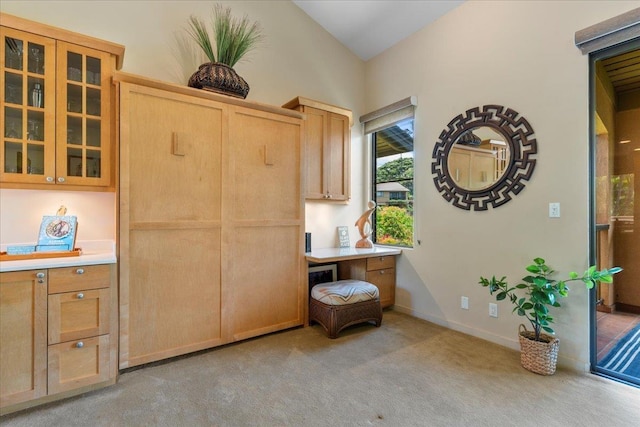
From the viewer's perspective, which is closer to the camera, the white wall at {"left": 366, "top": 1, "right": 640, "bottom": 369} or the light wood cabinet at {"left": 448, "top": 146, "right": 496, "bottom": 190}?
the white wall at {"left": 366, "top": 1, "right": 640, "bottom": 369}

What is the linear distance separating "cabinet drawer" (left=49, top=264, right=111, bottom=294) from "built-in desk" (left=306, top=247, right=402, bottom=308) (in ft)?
5.78

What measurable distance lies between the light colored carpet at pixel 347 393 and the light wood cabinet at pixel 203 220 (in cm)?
29

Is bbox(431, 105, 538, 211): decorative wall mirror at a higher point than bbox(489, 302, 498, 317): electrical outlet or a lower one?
higher

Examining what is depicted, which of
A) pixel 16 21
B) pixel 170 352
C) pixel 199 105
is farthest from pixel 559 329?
pixel 16 21

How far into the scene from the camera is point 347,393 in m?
1.93

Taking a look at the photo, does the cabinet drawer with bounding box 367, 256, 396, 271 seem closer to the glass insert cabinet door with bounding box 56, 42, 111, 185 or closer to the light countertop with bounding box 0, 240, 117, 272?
the light countertop with bounding box 0, 240, 117, 272

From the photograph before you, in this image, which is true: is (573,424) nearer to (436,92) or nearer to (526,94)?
(526,94)

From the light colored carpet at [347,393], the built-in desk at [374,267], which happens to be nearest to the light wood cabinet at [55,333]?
the light colored carpet at [347,393]

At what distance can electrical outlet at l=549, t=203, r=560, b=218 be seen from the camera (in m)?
2.32

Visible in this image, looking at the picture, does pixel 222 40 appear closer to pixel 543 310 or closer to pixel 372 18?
pixel 372 18

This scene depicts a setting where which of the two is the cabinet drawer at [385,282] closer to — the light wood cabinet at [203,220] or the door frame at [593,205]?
the light wood cabinet at [203,220]

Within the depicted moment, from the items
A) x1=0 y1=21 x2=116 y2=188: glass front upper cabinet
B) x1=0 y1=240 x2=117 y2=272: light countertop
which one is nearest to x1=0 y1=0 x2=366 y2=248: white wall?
x1=0 y1=240 x2=117 y2=272: light countertop

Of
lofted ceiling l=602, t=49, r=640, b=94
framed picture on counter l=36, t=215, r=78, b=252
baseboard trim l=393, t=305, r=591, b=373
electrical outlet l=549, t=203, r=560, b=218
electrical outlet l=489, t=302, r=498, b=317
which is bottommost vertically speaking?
baseboard trim l=393, t=305, r=591, b=373

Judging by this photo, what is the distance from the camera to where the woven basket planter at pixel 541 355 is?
2.13 meters
